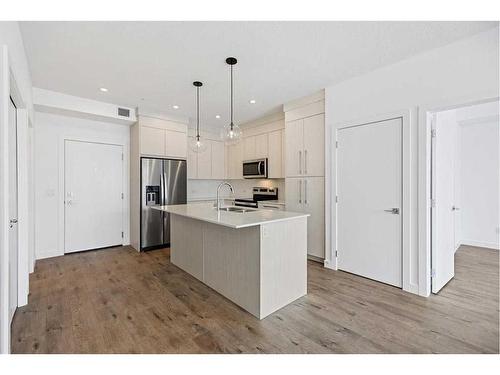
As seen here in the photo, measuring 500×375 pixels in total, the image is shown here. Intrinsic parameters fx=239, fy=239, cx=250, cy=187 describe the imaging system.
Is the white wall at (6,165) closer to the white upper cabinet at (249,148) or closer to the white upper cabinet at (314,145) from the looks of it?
the white upper cabinet at (314,145)

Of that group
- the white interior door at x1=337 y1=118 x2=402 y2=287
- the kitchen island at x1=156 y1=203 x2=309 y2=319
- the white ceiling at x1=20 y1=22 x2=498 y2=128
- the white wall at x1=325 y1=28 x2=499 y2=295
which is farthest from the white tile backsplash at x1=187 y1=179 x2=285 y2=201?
the kitchen island at x1=156 y1=203 x2=309 y2=319

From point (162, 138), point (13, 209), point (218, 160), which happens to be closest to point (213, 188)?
point (218, 160)

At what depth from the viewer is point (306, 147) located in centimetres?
382

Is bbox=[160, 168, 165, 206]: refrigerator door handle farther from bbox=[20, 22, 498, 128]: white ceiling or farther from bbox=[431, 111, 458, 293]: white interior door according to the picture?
bbox=[431, 111, 458, 293]: white interior door

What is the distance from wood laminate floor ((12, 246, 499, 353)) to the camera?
180 cm

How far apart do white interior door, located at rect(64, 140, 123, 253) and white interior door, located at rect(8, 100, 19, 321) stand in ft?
6.00

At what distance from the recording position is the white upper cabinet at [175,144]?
4709 millimetres

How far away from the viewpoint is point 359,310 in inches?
90.7

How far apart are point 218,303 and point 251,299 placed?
16.3 inches

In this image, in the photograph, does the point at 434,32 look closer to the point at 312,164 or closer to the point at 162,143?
the point at 312,164

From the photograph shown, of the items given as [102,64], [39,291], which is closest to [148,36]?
[102,64]

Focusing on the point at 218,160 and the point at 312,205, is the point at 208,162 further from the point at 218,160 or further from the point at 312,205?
the point at 312,205

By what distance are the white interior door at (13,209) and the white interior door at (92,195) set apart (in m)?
1.83

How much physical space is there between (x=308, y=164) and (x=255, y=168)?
150cm
